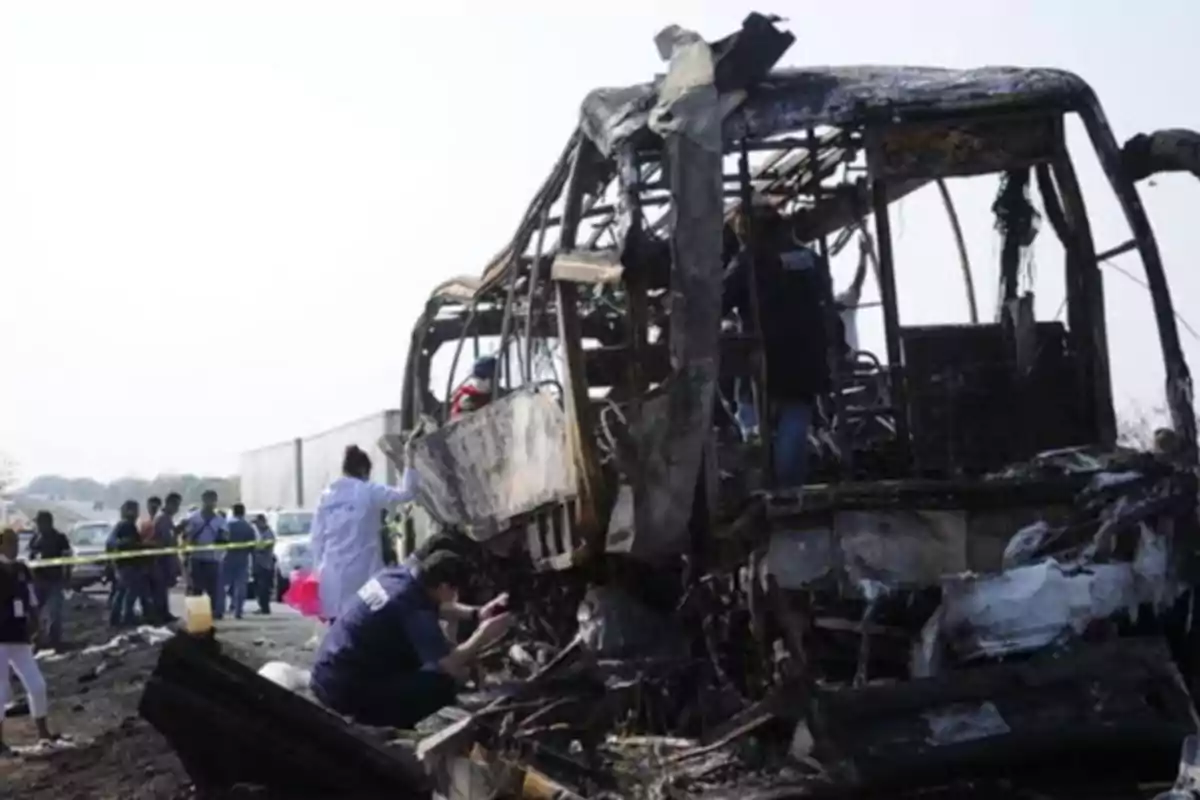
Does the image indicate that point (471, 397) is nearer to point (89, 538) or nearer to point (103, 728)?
point (103, 728)

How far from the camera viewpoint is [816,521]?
307 inches

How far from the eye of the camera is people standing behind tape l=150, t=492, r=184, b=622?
23469 millimetres

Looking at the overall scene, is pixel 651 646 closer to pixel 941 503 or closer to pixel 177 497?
pixel 941 503

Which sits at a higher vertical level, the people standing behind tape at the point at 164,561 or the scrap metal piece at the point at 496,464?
the scrap metal piece at the point at 496,464

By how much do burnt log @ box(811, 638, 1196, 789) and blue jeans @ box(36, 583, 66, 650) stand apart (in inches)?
601

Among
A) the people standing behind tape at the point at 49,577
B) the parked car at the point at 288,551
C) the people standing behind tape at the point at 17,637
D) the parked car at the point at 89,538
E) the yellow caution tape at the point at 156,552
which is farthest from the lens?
the parked car at the point at 89,538

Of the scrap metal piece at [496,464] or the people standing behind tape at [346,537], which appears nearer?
the scrap metal piece at [496,464]

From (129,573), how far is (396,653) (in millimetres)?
16296

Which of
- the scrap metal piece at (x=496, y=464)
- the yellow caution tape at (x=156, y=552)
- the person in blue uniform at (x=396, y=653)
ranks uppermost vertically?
the scrap metal piece at (x=496, y=464)

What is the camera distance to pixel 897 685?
6840 millimetres

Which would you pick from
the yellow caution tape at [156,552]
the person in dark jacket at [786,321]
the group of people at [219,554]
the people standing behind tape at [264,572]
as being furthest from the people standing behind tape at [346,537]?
the people standing behind tape at [264,572]

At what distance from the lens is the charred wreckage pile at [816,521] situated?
6770 mm

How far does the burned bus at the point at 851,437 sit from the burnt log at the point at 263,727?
167 centimetres

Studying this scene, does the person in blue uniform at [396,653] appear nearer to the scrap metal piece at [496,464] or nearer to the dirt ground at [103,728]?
the dirt ground at [103,728]
